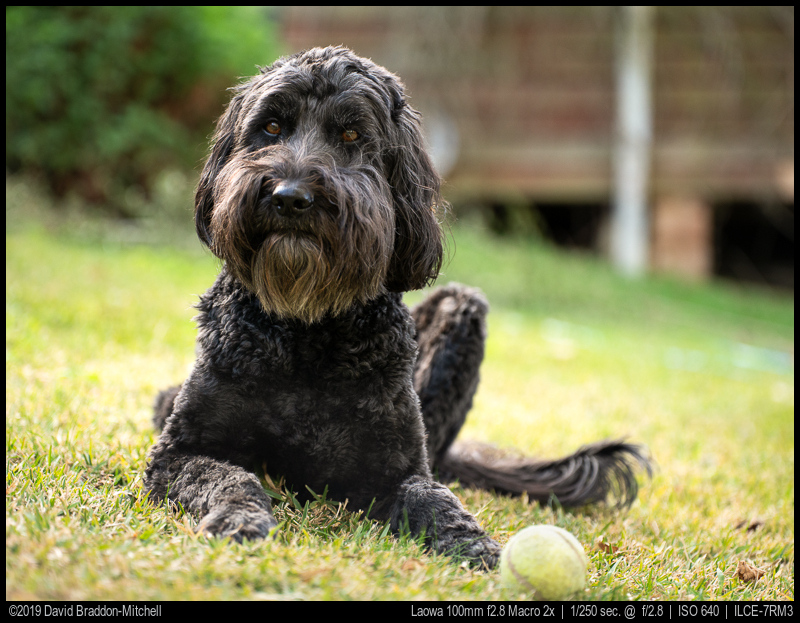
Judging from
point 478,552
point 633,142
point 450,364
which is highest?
point 633,142

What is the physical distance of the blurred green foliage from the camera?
10336 millimetres

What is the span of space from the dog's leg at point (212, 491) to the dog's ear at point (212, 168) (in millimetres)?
900

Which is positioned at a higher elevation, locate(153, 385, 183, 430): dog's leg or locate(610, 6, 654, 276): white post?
locate(610, 6, 654, 276): white post

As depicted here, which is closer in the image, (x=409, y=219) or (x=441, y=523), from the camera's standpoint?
(x=441, y=523)

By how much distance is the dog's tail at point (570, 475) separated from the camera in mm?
3760

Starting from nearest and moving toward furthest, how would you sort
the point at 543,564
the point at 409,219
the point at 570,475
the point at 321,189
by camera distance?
1. the point at 543,564
2. the point at 321,189
3. the point at 409,219
4. the point at 570,475

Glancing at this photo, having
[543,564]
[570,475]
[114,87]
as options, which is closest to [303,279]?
[543,564]

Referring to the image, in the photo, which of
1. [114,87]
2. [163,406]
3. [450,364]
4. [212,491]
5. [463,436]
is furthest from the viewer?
[114,87]

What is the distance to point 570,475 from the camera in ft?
12.4

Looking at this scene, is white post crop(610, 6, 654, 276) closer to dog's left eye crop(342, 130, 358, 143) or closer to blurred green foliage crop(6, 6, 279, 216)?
blurred green foliage crop(6, 6, 279, 216)

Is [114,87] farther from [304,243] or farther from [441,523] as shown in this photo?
[441,523]
